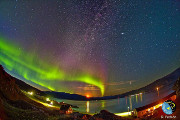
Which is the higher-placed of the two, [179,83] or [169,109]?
[179,83]

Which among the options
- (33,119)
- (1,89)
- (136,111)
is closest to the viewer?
(33,119)

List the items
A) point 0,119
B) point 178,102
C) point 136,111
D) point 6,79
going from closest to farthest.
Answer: point 0,119
point 178,102
point 6,79
point 136,111

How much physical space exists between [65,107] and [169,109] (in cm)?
2901

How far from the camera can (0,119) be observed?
11.5 meters

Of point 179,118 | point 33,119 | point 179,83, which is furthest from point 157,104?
point 33,119

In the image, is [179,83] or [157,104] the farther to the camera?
[157,104]

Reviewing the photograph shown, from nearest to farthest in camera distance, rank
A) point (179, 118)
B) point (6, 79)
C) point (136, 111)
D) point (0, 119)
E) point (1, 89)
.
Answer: point (0, 119), point (179, 118), point (1, 89), point (6, 79), point (136, 111)

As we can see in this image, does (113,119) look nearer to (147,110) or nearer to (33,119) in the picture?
(33,119)

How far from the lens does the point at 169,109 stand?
1725 centimetres

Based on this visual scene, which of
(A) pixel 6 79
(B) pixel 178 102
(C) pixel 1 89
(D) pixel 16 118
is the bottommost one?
(D) pixel 16 118

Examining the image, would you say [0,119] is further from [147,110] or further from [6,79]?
[147,110]

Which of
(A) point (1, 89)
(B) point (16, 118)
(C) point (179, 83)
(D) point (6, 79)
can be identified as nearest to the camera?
(B) point (16, 118)

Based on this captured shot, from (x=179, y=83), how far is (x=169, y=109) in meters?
9.30

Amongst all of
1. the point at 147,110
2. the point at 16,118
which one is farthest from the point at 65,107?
the point at 16,118
